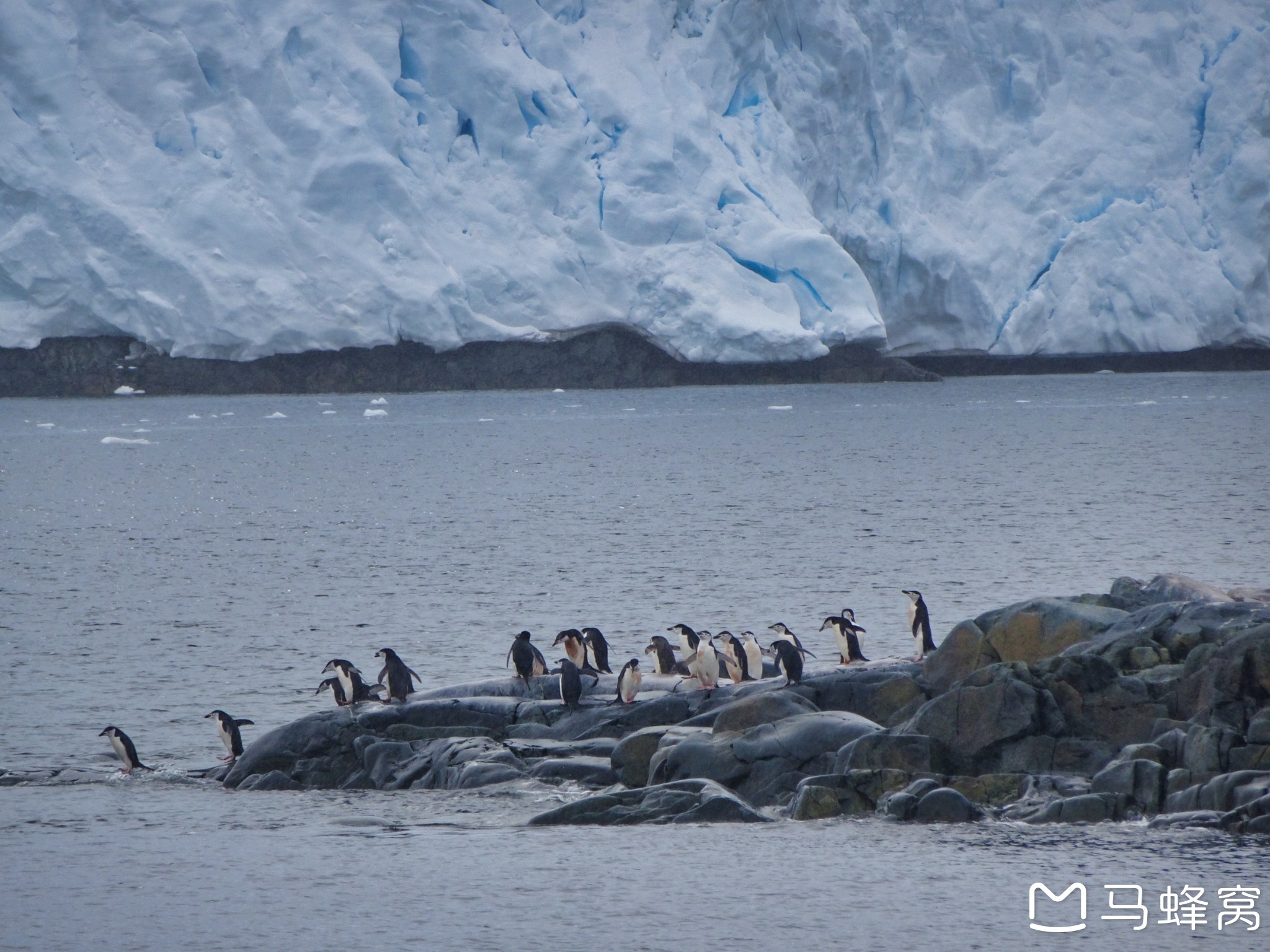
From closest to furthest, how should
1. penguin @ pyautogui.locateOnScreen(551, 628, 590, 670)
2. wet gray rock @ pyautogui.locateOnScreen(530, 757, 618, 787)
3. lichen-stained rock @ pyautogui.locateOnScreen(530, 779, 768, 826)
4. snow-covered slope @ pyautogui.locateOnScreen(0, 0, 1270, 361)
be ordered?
lichen-stained rock @ pyautogui.locateOnScreen(530, 779, 768, 826) < wet gray rock @ pyautogui.locateOnScreen(530, 757, 618, 787) < penguin @ pyautogui.locateOnScreen(551, 628, 590, 670) < snow-covered slope @ pyautogui.locateOnScreen(0, 0, 1270, 361)

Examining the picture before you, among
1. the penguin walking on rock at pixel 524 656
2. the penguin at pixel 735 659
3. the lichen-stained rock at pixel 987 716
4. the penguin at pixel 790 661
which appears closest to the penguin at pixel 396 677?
the penguin walking on rock at pixel 524 656

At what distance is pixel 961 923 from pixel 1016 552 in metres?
13.1

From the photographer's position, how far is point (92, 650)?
42.5 feet

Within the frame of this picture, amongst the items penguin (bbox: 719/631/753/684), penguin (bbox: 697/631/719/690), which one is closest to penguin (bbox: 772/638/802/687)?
penguin (bbox: 697/631/719/690)

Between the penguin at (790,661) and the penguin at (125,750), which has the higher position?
the penguin at (790,661)

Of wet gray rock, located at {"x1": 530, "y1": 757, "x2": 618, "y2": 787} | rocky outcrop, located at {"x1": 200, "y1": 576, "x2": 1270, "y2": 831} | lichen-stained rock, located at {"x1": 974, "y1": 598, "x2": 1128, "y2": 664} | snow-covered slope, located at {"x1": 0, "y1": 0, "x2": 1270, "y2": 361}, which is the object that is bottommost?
wet gray rock, located at {"x1": 530, "y1": 757, "x2": 618, "y2": 787}

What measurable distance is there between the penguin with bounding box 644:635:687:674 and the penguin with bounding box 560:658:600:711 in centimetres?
88

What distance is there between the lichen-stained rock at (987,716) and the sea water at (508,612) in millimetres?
821

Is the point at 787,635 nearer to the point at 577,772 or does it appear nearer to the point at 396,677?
the point at 577,772

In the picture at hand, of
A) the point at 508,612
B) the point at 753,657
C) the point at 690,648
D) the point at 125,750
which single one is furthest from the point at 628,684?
the point at 508,612

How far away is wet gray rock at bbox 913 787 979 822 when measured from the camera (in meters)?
7.04

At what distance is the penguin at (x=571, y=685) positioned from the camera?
9406 millimetres

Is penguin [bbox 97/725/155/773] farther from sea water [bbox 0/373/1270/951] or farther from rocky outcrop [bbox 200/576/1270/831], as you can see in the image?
rocky outcrop [bbox 200/576/1270/831]

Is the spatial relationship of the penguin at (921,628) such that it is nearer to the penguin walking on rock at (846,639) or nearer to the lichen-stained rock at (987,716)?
the penguin walking on rock at (846,639)
